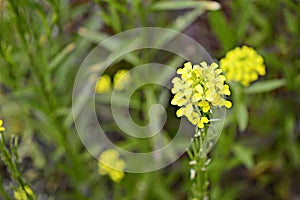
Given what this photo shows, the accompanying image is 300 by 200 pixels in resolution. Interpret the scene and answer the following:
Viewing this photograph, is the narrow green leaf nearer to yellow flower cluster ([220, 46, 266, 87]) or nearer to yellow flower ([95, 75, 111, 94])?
yellow flower ([95, 75, 111, 94])

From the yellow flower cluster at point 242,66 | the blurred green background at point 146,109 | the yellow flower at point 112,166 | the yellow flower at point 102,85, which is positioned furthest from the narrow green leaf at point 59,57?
the yellow flower cluster at point 242,66

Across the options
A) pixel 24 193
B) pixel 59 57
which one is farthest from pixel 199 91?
pixel 59 57

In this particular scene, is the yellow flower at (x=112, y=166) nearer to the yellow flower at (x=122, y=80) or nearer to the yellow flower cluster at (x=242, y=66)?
the yellow flower at (x=122, y=80)

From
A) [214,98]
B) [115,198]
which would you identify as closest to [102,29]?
[115,198]

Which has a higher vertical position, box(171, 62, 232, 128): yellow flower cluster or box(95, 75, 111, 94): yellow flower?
box(95, 75, 111, 94): yellow flower

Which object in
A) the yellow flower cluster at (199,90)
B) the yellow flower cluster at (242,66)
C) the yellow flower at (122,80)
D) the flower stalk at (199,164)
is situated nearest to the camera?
the yellow flower cluster at (199,90)

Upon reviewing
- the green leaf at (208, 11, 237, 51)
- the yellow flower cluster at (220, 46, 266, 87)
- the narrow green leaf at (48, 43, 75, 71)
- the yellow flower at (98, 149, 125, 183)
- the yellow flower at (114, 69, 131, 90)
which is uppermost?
the green leaf at (208, 11, 237, 51)

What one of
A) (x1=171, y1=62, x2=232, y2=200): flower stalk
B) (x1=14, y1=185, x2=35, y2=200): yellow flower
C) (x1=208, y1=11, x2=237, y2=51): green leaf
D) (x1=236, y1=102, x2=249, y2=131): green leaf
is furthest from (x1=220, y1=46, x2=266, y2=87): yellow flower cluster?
(x1=14, y1=185, x2=35, y2=200): yellow flower

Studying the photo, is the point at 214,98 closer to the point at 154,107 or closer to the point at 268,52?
the point at 154,107
